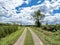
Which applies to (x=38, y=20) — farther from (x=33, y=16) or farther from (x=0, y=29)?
(x=0, y=29)

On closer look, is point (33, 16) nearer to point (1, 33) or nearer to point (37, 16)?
point (37, 16)

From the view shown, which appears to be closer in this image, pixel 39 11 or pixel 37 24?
pixel 37 24

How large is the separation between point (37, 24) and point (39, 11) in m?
13.6

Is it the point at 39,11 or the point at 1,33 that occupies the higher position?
the point at 39,11

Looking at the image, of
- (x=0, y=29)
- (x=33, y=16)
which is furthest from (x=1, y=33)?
(x=33, y=16)

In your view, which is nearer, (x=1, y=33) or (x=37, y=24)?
(x=1, y=33)

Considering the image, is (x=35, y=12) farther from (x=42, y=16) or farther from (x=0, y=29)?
(x=0, y=29)

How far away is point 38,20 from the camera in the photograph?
116 meters

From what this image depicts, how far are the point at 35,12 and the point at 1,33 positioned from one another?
282 ft

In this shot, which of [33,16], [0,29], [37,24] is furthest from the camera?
[33,16]

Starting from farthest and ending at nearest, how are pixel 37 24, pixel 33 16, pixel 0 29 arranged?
pixel 33 16, pixel 37 24, pixel 0 29

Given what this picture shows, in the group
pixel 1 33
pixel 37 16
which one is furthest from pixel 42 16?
pixel 1 33

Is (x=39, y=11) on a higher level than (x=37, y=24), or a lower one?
higher

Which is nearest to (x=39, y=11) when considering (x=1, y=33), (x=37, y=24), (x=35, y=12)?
(x=35, y=12)
